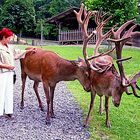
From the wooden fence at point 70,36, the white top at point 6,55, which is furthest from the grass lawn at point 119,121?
the wooden fence at point 70,36

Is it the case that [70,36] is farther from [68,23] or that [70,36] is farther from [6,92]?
[6,92]

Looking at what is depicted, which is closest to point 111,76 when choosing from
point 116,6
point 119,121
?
point 119,121

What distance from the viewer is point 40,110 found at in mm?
7980

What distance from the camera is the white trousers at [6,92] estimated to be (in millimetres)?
7020

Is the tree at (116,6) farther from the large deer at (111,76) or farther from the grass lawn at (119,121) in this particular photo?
the large deer at (111,76)

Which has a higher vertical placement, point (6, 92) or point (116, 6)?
point (116, 6)

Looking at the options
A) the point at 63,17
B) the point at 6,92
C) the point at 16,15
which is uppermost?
the point at 16,15

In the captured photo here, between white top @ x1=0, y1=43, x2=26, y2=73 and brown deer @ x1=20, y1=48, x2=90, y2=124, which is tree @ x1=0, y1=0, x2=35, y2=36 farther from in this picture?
white top @ x1=0, y1=43, x2=26, y2=73

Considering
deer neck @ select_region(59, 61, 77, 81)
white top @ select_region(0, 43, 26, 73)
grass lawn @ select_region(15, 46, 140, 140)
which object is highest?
white top @ select_region(0, 43, 26, 73)

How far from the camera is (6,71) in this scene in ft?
23.0

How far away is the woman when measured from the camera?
22.9 ft

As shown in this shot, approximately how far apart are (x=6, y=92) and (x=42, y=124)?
94 cm

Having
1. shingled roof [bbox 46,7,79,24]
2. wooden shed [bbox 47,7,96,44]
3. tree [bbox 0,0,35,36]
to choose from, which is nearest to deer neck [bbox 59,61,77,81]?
wooden shed [bbox 47,7,96,44]

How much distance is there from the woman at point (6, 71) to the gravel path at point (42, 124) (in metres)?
0.34
